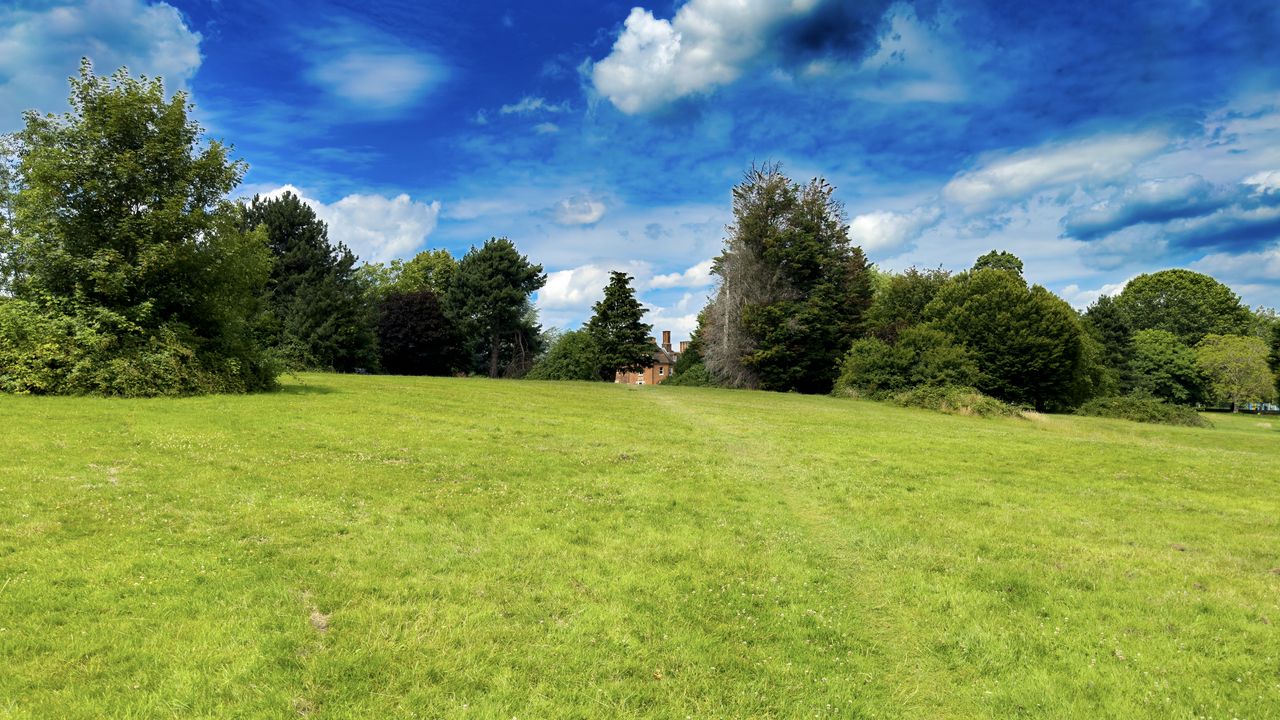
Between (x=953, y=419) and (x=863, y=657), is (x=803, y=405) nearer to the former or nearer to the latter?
(x=953, y=419)

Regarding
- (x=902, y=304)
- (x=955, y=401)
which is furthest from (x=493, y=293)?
(x=955, y=401)

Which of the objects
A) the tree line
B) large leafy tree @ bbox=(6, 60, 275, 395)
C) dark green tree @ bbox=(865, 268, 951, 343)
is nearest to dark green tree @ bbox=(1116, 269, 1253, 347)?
the tree line

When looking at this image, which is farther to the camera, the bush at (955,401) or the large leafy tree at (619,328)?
the large leafy tree at (619,328)

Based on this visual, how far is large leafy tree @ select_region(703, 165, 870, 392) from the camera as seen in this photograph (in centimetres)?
5031

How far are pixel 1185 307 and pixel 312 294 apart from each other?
11246 centimetres

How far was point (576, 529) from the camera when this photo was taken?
871 cm

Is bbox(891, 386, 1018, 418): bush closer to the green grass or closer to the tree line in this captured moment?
the tree line

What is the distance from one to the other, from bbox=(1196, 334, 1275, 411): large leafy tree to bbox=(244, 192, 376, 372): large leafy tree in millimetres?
92277

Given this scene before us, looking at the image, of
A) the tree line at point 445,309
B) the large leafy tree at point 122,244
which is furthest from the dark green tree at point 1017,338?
the large leafy tree at point 122,244

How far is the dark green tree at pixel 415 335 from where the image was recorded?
62.0 metres

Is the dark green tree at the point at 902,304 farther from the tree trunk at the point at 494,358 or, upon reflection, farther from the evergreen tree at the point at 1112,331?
the tree trunk at the point at 494,358

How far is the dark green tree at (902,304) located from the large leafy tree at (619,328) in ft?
70.9

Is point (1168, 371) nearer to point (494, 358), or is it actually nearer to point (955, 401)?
point (955, 401)

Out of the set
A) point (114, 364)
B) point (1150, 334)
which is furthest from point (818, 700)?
point (1150, 334)
